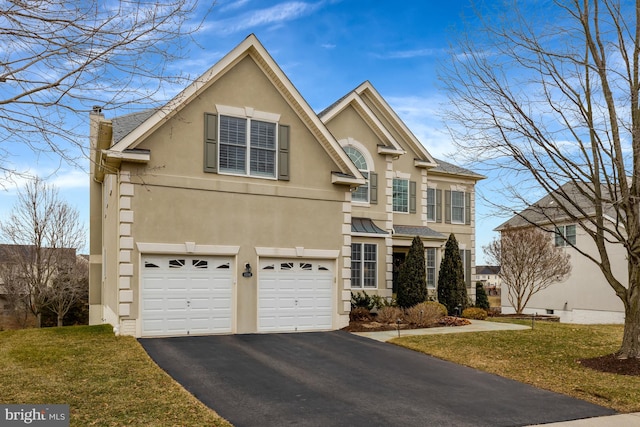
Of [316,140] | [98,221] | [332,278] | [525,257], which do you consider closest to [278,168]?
[316,140]

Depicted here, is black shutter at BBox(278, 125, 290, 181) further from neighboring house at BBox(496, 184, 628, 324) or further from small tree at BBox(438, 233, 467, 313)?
neighboring house at BBox(496, 184, 628, 324)

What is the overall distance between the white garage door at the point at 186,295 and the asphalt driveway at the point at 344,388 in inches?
27.9

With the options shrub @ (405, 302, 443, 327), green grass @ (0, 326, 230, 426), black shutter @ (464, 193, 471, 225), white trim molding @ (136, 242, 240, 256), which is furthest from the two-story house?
green grass @ (0, 326, 230, 426)

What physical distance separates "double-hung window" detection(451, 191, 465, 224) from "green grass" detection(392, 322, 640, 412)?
1022 centimetres

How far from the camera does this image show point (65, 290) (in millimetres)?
33938

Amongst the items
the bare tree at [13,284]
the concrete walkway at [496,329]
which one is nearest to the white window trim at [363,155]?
the concrete walkway at [496,329]

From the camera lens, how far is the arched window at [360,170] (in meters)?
23.0

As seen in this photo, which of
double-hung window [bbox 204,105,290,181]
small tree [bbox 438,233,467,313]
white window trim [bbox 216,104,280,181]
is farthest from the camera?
small tree [bbox 438,233,467,313]

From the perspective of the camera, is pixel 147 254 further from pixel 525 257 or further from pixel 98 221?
pixel 525 257

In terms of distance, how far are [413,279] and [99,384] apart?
14.2m

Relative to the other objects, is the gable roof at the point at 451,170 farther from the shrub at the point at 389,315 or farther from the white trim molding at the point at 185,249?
the white trim molding at the point at 185,249

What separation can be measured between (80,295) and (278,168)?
911 inches

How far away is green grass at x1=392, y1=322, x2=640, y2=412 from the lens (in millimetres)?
10352

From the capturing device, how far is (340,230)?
716 inches
